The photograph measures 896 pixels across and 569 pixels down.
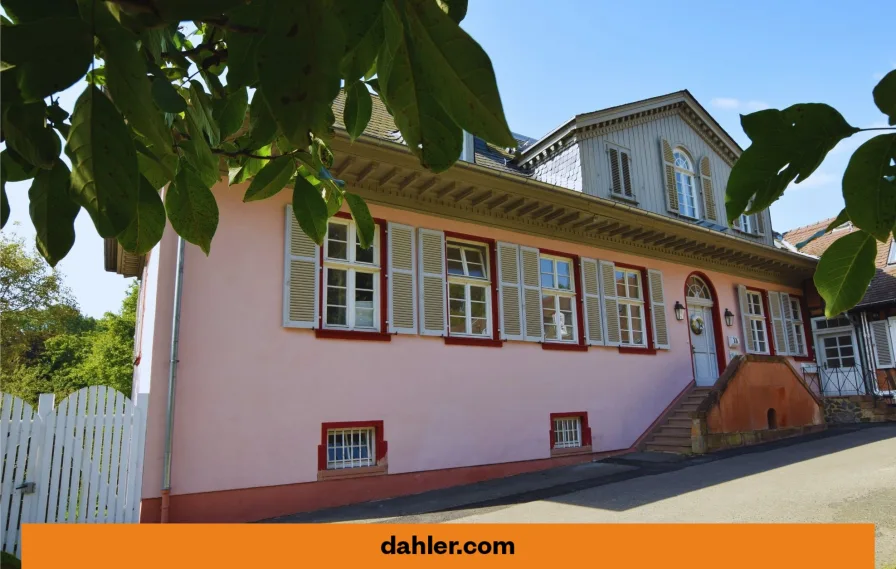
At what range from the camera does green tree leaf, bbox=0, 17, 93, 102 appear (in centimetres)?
53

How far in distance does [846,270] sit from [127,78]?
906 millimetres

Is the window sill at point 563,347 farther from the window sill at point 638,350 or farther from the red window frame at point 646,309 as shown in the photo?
the red window frame at point 646,309

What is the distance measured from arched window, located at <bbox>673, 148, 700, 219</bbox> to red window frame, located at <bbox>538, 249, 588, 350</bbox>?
4.32m

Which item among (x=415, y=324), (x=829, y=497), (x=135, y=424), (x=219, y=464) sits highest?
(x=415, y=324)

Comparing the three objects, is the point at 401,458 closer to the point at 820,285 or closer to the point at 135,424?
the point at 135,424

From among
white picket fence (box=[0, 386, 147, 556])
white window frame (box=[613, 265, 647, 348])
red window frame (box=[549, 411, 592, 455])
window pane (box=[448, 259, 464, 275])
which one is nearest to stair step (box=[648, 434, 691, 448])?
red window frame (box=[549, 411, 592, 455])

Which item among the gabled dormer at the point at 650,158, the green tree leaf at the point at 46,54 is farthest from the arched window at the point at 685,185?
the green tree leaf at the point at 46,54

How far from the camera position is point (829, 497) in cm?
610

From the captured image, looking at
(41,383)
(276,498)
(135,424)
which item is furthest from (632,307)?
(41,383)

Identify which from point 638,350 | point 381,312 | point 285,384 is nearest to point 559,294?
point 638,350

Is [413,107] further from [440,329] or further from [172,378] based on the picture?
[440,329]

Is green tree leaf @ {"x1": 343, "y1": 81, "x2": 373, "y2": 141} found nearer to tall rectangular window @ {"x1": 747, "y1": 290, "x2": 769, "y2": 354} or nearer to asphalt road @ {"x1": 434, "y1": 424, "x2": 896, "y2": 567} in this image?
asphalt road @ {"x1": 434, "y1": 424, "x2": 896, "y2": 567}

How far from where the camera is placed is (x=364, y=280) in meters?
7.98

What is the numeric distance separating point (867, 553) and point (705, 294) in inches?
387
